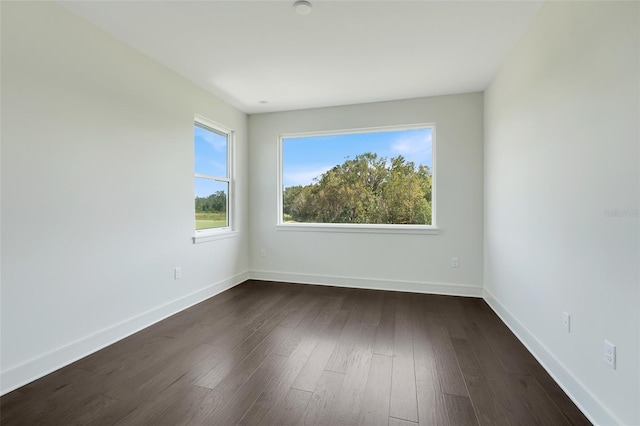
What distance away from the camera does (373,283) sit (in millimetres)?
3895

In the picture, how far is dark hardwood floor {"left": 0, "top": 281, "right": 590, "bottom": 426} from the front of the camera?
5.07 feet

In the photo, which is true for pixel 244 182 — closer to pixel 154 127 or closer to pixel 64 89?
pixel 154 127

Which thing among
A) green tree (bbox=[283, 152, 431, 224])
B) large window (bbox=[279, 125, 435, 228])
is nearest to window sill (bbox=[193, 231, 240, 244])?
large window (bbox=[279, 125, 435, 228])

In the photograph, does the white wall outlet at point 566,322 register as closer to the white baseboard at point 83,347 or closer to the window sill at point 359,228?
the window sill at point 359,228

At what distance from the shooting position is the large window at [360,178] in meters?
3.82

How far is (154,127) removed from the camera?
276 centimetres

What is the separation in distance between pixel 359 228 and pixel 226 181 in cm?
195

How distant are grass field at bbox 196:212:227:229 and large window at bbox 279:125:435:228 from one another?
0.84 meters

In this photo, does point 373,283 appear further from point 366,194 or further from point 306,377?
point 306,377

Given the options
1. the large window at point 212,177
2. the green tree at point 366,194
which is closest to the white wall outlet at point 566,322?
the green tree at point 366,194

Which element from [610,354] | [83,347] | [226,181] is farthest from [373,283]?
[83,347]

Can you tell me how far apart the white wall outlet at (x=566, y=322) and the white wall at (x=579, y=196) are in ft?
0.11

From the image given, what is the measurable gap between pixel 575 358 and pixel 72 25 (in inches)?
156

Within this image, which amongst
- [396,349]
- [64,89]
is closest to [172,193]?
[64,89]
